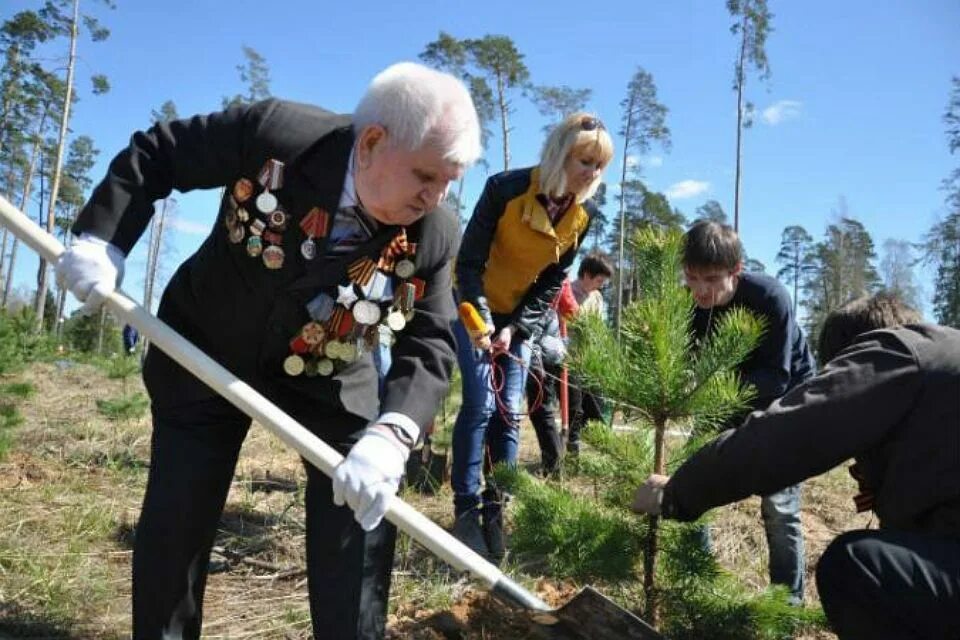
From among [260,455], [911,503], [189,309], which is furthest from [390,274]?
[260,455]

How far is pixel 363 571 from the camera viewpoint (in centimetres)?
183

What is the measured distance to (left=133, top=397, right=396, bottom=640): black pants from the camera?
177 cm

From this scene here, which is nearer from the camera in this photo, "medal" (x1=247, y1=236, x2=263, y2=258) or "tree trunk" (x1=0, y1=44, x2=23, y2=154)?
"medal" (x1=247, y1=236, x2=263, y2=258)

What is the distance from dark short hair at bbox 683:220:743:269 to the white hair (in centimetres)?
105

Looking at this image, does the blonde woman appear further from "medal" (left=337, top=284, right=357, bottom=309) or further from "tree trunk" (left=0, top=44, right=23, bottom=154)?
"tree trunk" (left=0, top=44, right=23, bottom=154)

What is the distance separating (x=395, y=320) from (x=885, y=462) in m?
1.25

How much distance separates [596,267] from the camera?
5.42 m

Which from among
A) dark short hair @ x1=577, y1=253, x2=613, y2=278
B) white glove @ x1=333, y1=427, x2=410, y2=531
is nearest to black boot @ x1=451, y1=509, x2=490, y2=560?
white glove @ x1=333, y1=427, x2=410, y2=531

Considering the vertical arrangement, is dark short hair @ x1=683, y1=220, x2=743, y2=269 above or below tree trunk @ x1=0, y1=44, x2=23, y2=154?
below

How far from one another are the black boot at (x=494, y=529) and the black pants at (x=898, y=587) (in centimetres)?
151

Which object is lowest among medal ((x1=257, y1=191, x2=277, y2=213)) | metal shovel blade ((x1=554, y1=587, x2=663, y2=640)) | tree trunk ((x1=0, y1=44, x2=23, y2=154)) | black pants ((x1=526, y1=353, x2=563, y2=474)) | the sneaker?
the sneaker

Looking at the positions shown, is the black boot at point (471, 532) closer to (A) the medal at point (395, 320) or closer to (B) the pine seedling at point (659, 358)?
(B) the pine seedling at point (659, 358)

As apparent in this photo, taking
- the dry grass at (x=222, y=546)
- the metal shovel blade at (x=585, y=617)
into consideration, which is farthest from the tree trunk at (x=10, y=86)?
the metal shovel blade at (x=585, y=617)

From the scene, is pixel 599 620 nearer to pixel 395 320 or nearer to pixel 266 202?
pixel 395 320
